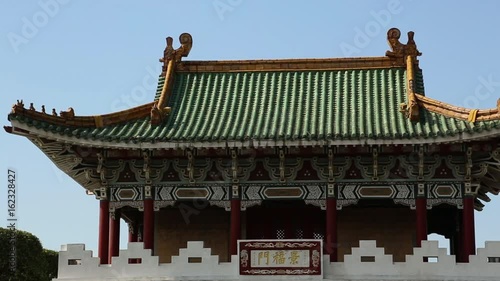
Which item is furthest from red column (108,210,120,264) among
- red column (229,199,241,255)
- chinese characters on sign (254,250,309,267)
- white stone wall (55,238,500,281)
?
chinese characters on sign (254,250,309,267)

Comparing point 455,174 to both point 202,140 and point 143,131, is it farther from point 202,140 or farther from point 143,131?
point 143,131

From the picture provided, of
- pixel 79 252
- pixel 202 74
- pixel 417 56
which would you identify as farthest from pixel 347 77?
pixel 79 252

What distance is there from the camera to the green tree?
33938 millimetres

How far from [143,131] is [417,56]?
8.62m

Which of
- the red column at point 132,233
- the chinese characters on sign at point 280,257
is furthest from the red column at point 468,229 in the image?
the red column at point 132,233

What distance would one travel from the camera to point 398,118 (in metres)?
23.7

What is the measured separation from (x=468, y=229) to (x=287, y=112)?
5840mm

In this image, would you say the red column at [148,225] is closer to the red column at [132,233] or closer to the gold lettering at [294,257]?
the gold lettering at [294,257]

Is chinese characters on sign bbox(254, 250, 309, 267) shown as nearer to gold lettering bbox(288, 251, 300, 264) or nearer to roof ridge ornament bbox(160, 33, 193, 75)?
gold lettering bbox(288, 251, 300, 264)

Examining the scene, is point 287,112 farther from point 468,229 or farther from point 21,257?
point 21,257

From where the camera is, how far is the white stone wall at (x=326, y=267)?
69.3ft

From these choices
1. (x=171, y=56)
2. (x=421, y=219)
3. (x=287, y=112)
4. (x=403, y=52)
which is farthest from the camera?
(x=171, y=56)

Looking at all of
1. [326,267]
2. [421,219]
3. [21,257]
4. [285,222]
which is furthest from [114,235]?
[21,257]

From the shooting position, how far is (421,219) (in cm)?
2262
